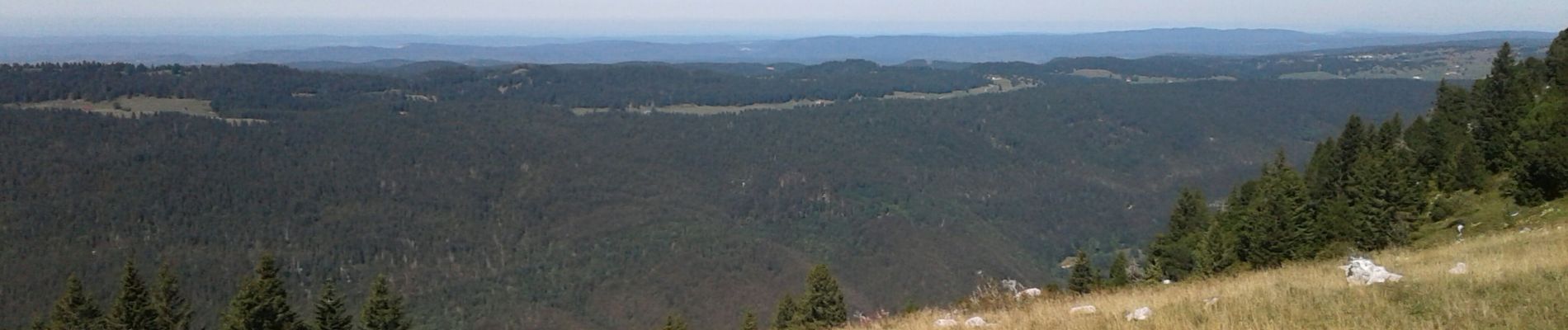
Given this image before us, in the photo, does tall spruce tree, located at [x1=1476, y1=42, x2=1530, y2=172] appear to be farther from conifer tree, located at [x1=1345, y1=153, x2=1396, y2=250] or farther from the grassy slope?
the grassy slope

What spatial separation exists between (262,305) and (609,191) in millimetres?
97018

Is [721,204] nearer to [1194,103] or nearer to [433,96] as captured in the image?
[433,96]

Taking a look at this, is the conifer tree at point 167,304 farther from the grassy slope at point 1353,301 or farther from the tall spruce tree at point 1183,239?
the tall spruce tree at point 1183,239

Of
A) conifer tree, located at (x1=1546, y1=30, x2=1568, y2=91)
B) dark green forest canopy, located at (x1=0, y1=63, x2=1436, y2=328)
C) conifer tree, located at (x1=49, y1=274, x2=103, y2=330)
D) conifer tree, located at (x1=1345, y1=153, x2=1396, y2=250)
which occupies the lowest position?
dark green forest canopy, located at (x1=0, y1=63, x2=1436, y2=328)

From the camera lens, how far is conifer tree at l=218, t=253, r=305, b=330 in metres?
25.5

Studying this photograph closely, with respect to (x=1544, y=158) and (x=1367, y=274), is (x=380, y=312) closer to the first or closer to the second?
(x=1367, y=274)

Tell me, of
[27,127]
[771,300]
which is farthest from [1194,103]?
[27,127]

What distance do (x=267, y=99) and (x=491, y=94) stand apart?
44.1 meters

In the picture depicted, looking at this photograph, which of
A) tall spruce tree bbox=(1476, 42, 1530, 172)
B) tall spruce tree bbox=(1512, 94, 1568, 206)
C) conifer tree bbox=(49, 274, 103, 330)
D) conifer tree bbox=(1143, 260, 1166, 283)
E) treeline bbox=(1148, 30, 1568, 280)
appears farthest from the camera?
conifer tree bbox=(1143, 260, 1166, 283)

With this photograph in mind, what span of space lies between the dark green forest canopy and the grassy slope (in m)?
69.2

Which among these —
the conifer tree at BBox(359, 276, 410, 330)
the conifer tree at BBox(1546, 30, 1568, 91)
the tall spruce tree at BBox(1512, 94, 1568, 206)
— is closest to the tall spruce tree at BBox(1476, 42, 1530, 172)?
the conifer tree at BBox(1546, 30, 1568, 91)

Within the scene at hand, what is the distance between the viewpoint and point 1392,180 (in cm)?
2680

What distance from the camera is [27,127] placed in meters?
107

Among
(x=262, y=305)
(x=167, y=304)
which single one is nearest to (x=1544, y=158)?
(x=262, y=305)
